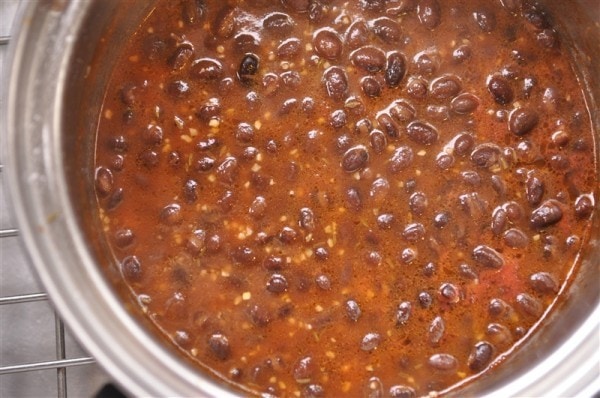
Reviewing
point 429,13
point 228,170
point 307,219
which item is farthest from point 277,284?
point 429,13

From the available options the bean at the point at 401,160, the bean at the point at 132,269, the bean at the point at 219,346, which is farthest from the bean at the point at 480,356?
the bean at the point at 132,269

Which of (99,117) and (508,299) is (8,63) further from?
(508,299)

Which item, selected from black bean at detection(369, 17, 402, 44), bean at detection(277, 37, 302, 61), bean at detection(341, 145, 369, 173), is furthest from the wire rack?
black bean at detection(369, 17, 402, 44)

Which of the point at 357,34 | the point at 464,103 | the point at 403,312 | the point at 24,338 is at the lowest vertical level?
the point at 24,338

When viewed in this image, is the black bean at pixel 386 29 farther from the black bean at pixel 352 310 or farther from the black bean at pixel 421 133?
the black bean at pixel 352 310

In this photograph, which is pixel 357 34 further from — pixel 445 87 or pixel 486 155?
pixel 486 155

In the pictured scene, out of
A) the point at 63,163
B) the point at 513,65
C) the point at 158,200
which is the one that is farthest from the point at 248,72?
→ the point at 513,65
